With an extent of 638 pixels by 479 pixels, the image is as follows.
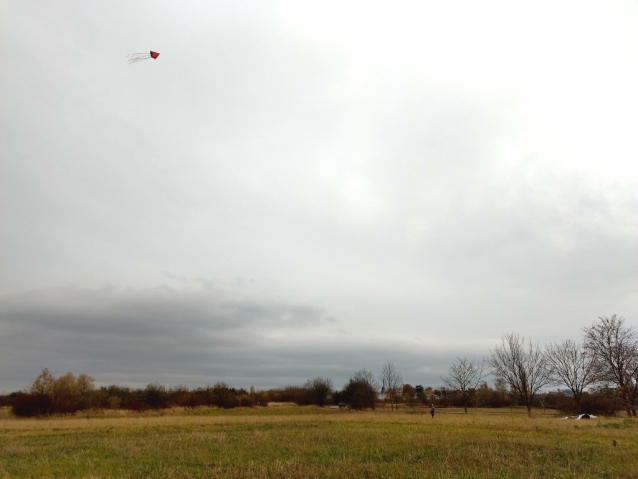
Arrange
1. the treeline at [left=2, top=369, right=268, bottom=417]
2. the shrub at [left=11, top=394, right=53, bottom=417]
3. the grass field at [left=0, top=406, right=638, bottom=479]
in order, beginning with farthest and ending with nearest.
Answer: the treeline at [left=2, top=369, right=268, bottom=417] < the shrub at [left=11, top=394, right=53, bottom=417] < the grass field at [left=0, top=406, right=638, bottom=479]

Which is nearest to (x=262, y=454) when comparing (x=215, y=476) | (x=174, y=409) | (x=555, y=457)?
(x=215, y=476)

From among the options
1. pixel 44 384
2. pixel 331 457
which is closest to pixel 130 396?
pixel 44 384

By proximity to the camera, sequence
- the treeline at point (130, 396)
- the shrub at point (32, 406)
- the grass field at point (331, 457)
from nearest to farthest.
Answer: the grass field at point (331, 457)
the shrub at point (32, 406)
the treeline at point (130, 396)

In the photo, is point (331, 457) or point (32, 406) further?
point (32, 406)

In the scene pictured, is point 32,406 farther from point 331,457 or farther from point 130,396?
point 331,457

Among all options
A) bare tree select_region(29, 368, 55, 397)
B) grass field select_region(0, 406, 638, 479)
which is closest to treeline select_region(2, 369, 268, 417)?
bare tree select_region(29, 368, 55, 397)

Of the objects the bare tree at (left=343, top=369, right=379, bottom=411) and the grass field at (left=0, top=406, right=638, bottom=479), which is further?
the bare tree at (left=343, top=369, right=379, bottom=411)

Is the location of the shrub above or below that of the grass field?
below

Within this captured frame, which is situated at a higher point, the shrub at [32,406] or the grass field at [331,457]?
the grass field at [331,457]

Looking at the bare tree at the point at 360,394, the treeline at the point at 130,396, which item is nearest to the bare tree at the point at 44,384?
the treeline at the point at 130,396

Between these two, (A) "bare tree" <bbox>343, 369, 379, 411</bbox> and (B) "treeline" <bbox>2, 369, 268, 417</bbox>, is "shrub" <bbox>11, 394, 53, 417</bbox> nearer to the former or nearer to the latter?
(B) "treeline" <bbox>2, 369, 268, 417</bbox>

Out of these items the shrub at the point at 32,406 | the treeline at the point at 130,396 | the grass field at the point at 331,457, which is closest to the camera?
the grass field at the point at 331,457

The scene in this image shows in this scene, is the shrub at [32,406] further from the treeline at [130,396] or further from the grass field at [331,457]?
the grass field at [331,457]

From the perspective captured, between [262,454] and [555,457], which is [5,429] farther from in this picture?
[555,457]
